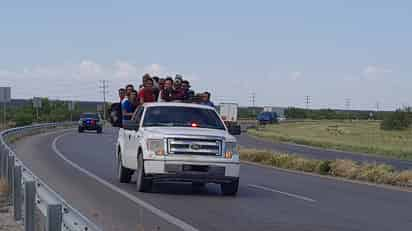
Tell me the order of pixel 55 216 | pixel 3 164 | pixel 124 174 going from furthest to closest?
pixel 124 174, pixel 3 164, pixel 55 216

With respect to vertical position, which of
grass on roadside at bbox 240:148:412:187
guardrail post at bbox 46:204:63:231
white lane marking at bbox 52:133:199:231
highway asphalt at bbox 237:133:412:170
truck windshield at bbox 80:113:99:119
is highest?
truck windshield at bbox 80:113:99:119

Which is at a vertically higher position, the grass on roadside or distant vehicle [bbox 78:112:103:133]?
distant vehicle [bbox 78:112:103:133]

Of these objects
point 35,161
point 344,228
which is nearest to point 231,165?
point 344,228

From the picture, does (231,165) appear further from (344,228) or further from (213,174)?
(344,228)

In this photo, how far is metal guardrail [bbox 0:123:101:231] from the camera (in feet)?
22.5

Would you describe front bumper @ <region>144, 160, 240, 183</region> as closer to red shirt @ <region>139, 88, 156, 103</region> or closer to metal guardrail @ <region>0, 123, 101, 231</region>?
metal guardrail @ <region>0, 123, 101, 231</region>

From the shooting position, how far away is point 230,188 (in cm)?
1628

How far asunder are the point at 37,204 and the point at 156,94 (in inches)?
402

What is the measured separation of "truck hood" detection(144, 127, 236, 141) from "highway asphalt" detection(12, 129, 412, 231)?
48.3 inches

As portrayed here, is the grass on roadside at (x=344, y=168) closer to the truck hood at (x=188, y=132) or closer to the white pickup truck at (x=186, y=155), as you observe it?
the white pickup truck at (x=186, y=155)

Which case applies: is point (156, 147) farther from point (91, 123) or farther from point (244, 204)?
point (91, 123)

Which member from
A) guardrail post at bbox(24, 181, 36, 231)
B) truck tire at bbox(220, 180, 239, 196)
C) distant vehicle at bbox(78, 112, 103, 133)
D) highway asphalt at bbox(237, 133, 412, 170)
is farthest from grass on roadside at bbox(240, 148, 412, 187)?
distant vehicle at bbox(78, 112, 103, 133)

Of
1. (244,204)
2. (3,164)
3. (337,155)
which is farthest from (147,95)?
(337,155)

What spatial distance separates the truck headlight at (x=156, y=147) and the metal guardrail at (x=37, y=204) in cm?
267
